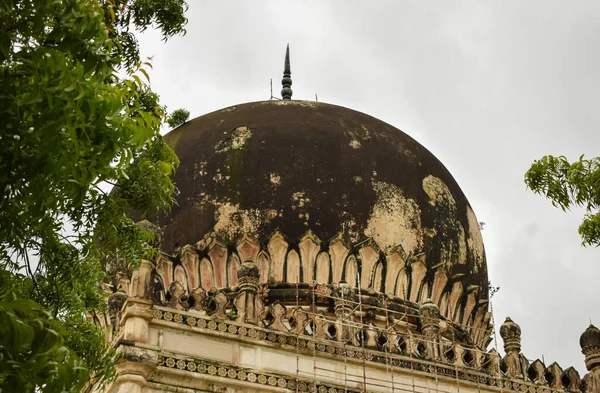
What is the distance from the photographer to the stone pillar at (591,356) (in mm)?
11570

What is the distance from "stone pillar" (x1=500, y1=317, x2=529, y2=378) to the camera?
1133cm

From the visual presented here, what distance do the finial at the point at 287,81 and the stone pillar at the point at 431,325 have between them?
5.37m

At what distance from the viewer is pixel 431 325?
11.4m

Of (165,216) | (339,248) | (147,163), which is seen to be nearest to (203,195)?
(165,216)

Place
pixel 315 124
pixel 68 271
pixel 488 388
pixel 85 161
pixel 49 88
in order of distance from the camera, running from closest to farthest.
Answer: pixel 49 88, pixel 85 161, pixel 68 271, pixel 488 388, pixel 315 124

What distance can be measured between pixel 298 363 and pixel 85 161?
5723mm

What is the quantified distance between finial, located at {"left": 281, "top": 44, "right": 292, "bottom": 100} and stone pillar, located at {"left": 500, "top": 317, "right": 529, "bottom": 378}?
6.01m

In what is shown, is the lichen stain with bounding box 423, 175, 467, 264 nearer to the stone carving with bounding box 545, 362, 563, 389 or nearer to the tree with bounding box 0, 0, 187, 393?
the stone carving with bounding box 545, 362, 563, 389

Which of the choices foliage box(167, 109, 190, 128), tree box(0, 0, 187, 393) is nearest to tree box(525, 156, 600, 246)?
A: tree box(0, 0, 187, 393)

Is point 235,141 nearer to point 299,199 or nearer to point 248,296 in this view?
point 299,199

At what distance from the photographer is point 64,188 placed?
15.4 ft

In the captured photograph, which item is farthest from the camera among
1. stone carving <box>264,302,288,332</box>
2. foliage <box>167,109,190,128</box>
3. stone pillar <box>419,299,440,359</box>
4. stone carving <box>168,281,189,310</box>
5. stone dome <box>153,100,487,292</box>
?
foliage <box>167,109,190,128</box>

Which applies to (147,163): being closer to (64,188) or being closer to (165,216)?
(64,188)

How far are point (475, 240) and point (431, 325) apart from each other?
2478mm
